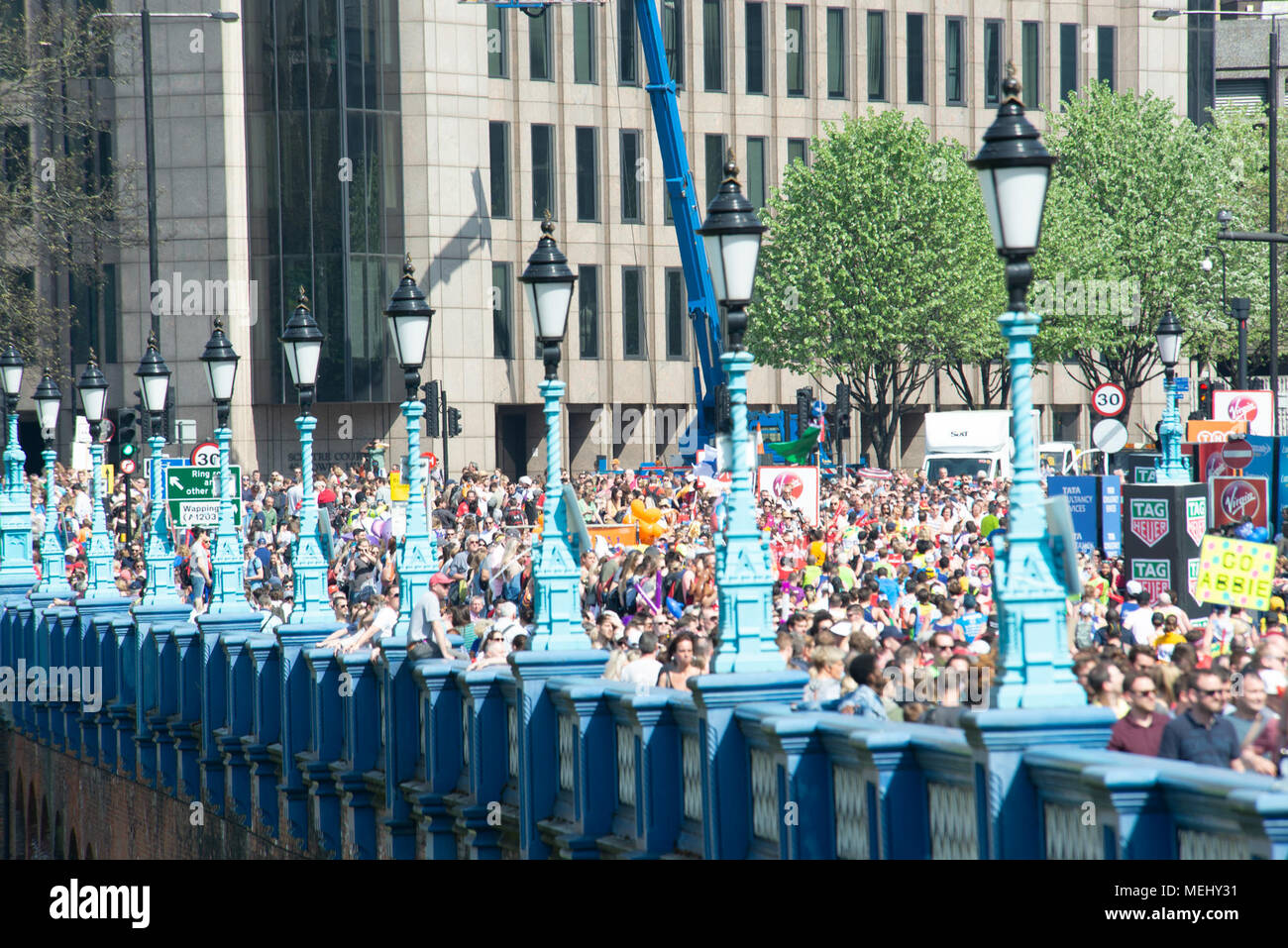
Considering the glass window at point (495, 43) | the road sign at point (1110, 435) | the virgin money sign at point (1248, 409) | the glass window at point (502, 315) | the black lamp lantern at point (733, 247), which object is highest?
the glass window at point (495, 43)

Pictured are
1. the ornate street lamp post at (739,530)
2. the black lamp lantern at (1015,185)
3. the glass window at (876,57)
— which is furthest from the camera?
the glass window at (876,57)

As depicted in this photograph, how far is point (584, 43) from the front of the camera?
58906 millimetres

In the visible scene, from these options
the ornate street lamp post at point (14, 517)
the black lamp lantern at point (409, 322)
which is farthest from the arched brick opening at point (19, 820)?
the black lamp lantern at point (409, 322)

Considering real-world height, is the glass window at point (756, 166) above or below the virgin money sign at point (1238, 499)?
above

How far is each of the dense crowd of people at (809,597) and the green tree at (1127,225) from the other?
15.9 metres

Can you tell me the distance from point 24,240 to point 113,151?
1305 centimetres

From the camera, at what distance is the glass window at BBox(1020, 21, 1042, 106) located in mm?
65000

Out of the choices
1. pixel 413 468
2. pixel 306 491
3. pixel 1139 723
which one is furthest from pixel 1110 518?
pixel 1139 723

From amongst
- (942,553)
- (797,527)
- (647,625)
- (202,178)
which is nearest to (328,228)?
(202,178)

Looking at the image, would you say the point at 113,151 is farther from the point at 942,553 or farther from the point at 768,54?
the point at 942,553

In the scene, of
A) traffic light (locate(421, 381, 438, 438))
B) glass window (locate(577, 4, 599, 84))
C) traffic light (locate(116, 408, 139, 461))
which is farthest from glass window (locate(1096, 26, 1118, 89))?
traffic light (locate(116, 408, 139, 461))

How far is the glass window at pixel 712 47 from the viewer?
6031 cm

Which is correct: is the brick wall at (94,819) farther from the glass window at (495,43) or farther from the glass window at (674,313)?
the glass window at (674,313)
